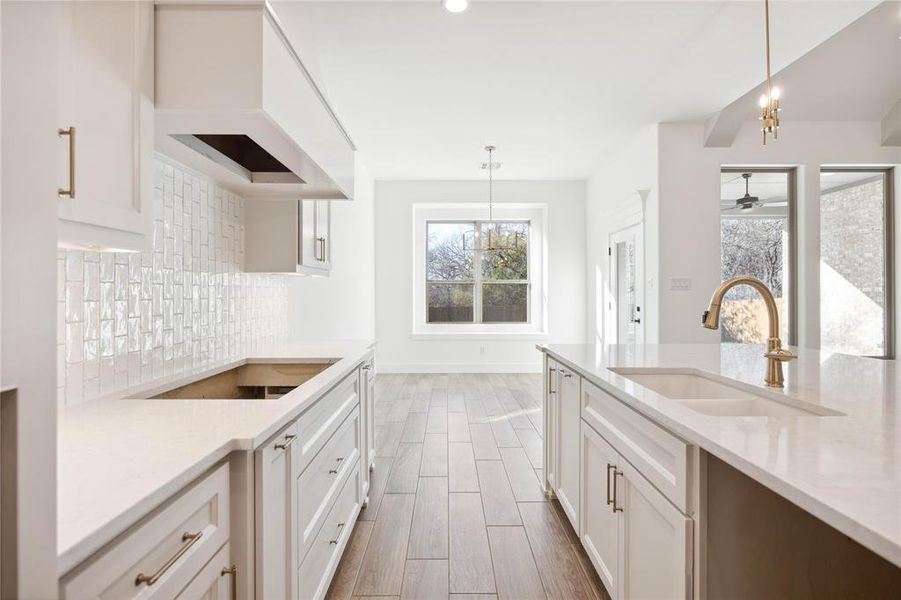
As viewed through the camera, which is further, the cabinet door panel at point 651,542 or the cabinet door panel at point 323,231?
the cabinet door panel at point 323,231

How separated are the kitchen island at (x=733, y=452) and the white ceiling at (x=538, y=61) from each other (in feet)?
5.64

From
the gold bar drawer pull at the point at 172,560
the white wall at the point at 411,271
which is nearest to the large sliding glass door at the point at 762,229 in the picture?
the white wall at the point at 411,271

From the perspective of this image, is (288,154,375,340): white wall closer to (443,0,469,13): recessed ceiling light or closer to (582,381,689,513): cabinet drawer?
(443,0,469,13): recessed ceiling light

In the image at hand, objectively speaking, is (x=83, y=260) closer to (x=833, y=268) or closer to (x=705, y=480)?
(x=705, y=480)

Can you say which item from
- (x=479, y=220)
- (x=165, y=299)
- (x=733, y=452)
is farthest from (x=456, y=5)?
(x=479, y=220)

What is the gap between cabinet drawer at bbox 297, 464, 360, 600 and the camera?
1.53 m

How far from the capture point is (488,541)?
2.30 metres

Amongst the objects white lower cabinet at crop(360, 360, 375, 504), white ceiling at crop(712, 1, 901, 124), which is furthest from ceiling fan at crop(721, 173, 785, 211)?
white lower cabinet at crop(360, 360, 375, 504)

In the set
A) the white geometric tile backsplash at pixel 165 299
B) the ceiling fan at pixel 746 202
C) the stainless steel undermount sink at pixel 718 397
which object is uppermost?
the ceiling fan at pixel 746 202

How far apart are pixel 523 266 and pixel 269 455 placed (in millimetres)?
6520

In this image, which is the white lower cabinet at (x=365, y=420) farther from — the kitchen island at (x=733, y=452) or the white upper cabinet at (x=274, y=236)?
the kitchen island at (x=733, y=452)

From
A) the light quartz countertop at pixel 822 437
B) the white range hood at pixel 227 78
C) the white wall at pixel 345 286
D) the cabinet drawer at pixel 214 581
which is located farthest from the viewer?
the white wall at pixel 345 286

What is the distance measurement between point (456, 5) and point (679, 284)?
3173mm

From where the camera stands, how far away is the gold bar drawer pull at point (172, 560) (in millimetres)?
789
